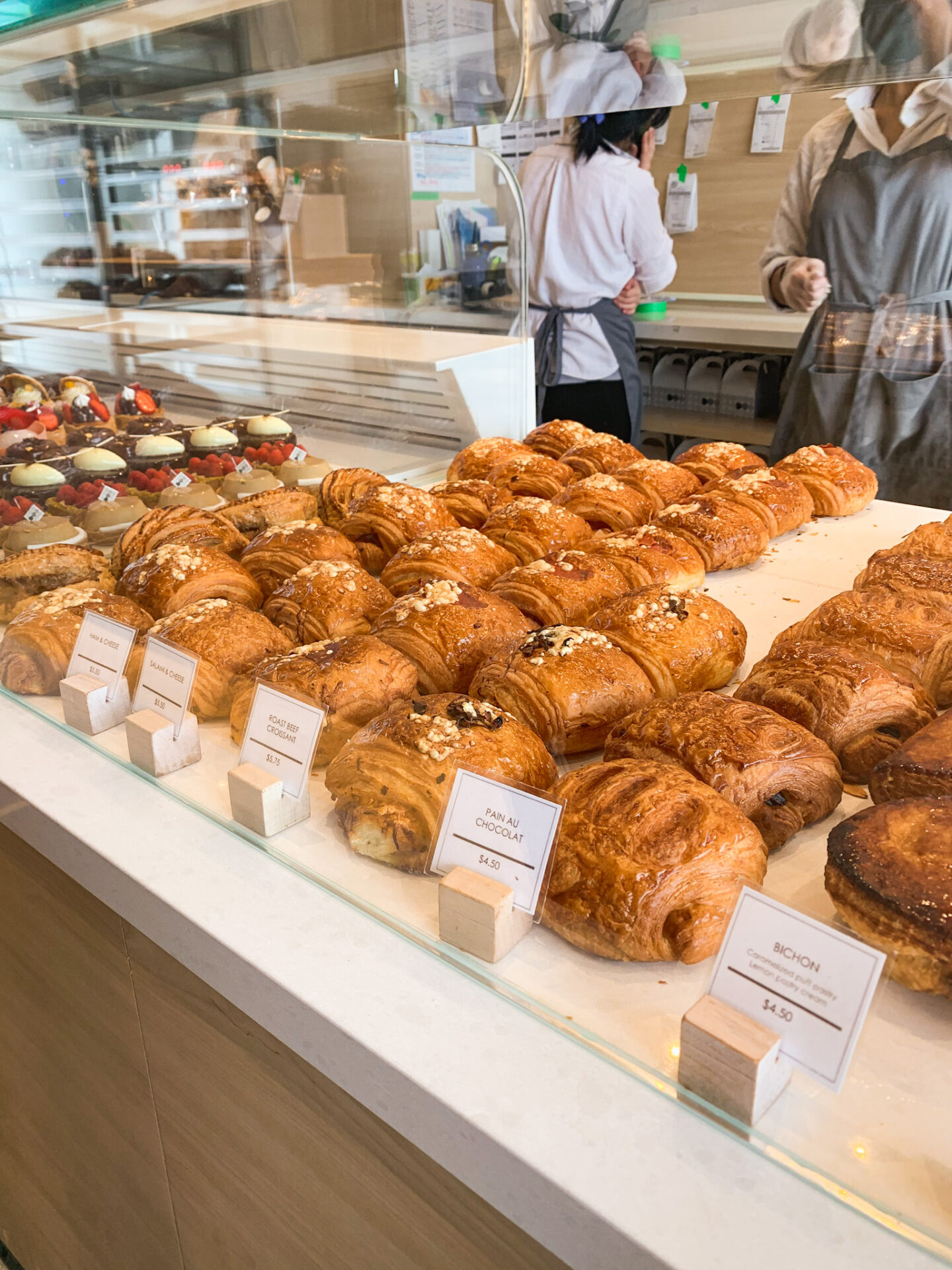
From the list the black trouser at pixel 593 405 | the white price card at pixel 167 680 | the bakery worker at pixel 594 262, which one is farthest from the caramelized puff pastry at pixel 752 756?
the black trouser at pixel 593 405

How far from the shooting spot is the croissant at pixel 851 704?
141cm

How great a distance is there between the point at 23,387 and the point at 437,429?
1.29 metres

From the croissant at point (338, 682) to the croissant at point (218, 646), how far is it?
0.17 feet

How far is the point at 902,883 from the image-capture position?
1001 millimetres

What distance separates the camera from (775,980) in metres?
0.87

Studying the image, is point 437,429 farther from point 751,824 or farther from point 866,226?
point 751,824

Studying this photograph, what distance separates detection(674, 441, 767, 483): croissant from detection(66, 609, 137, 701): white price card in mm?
1835

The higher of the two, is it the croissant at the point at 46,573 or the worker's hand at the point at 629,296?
the worker's hand at the point at 629,296

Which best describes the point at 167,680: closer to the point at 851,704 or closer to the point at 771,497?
the point at 851,704

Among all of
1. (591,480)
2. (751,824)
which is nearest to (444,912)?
(751,824)

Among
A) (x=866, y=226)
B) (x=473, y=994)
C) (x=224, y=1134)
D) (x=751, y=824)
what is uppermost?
(x=866, y=226)

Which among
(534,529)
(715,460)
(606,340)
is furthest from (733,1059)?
(606,340)

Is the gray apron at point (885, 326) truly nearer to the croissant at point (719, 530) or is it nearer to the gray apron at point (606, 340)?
the gray apron at point (606, 340)

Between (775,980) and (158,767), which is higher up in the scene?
(775,980)
